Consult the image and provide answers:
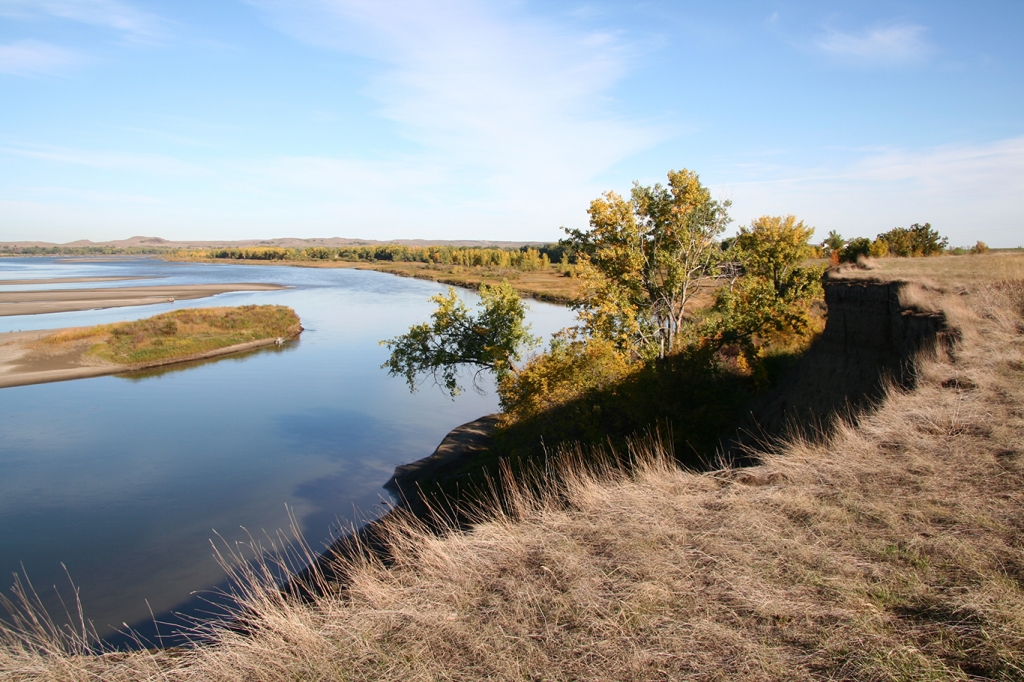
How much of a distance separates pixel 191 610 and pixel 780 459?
42.0ft

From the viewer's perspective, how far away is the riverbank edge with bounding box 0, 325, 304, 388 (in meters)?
34.2

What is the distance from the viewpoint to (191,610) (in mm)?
13508

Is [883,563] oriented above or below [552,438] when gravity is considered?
above

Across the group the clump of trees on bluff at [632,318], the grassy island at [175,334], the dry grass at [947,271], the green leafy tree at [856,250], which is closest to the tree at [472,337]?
the clump of trees on bluff at [632,318]

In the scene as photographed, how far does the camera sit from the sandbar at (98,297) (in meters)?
61.6

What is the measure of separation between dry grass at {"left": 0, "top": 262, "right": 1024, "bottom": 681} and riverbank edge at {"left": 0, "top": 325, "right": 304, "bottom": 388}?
36156 mm

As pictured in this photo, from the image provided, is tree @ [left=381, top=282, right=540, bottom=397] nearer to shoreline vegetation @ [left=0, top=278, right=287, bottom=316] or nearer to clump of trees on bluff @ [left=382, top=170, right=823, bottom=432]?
clump of trees on bluff @ [left=382, top=170, right=823, bottom=432]

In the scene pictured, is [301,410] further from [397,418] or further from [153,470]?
[153,470]

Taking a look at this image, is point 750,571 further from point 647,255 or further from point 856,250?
point 856,250

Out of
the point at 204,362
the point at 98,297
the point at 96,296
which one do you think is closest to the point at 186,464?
the point at 204,362

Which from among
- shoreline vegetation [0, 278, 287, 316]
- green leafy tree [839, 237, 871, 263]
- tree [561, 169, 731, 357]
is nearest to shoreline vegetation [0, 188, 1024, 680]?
tree [561, 169, 731, 357]

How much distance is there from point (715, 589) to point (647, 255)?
688 inches

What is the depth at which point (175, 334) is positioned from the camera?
43.7m

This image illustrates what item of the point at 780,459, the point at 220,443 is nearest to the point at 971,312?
the point at 780,459
